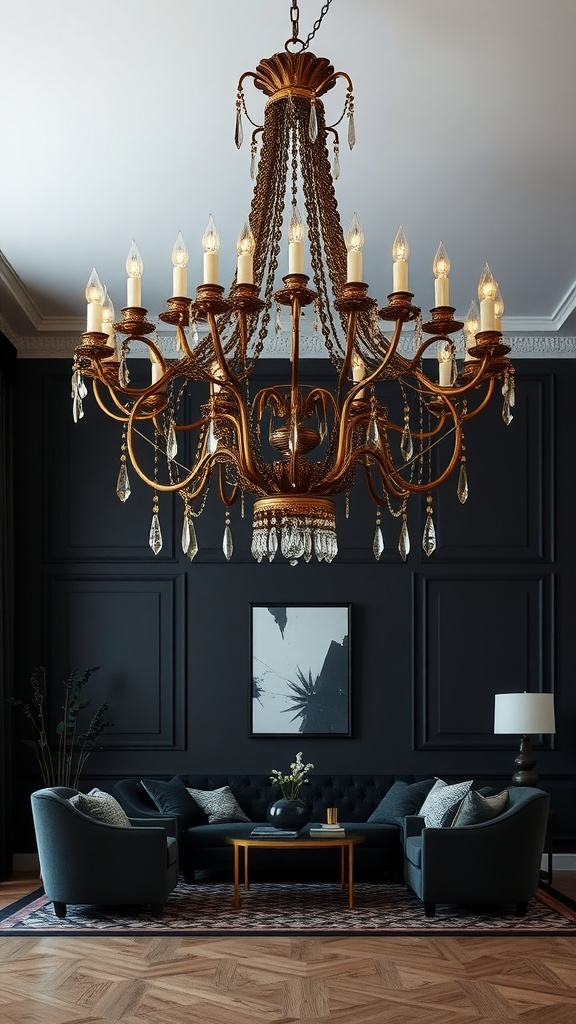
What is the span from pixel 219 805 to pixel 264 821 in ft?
1.30

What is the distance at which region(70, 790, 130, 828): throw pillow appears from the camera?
20.1 feet

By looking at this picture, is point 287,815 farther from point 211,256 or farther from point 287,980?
point 211,256

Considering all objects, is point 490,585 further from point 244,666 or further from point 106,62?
point 106,62

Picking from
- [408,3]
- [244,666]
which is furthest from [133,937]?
[408,3]

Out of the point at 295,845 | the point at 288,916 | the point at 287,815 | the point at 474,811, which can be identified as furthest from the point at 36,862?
the point at 474,811

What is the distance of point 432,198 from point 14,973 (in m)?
4.22

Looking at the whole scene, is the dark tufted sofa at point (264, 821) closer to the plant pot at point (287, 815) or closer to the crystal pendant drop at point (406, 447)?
the plant pot at point (287, 815)

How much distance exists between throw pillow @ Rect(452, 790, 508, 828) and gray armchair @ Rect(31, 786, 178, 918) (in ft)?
5.35

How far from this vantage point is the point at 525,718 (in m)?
7.20

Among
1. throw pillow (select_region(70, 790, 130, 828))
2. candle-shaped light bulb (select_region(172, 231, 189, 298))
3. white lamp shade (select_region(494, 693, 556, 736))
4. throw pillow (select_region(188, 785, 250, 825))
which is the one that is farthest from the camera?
throw pillow (select_region(188, 785, 250, 825))

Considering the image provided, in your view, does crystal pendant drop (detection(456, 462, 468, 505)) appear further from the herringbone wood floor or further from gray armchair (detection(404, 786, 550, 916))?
gray armchair (detection(404, 786, 550, 916))

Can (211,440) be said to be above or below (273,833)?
above

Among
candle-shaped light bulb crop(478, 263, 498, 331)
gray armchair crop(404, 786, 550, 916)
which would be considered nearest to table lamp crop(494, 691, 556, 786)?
gray armchair crop(404, 786, 550, 916)

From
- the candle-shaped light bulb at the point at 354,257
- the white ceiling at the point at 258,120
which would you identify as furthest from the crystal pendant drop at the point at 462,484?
the white ceiling at the point at 258,120
